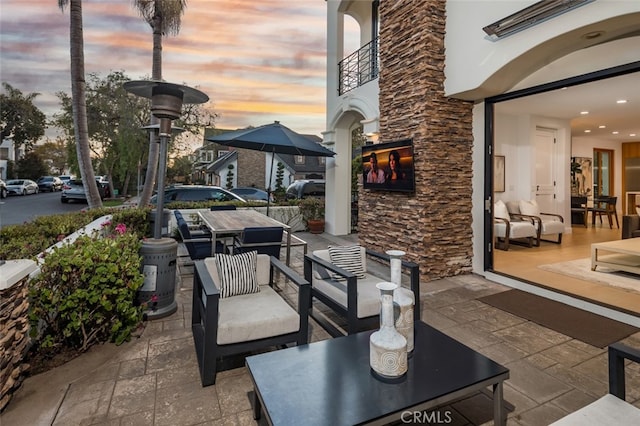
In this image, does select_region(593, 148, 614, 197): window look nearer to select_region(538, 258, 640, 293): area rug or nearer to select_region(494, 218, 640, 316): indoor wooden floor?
select_region(494, 218, 640, 316): indoor wooden floor

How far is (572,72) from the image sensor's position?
14.5 feet

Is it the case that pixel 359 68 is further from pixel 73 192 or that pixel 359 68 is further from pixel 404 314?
pixel 73 192

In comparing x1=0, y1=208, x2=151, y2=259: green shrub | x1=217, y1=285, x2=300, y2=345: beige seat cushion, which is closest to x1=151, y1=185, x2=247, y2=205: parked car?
x1=0, y1=208, x2=151, y2=259: green shrub

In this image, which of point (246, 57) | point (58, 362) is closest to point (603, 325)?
point (58, 362)

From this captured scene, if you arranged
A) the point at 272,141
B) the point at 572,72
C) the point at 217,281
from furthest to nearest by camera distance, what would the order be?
the point at 272,141 → the point at 572,72 → the point at 217,281

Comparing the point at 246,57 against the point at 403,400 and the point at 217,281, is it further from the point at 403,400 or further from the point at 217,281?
the point at 403,400

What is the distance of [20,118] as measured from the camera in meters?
25.5

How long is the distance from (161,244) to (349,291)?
2145 millimetres

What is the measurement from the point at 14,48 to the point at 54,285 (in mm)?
4732

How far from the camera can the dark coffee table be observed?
1.59 meters

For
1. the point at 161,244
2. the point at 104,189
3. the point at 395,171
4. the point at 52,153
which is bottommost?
the point at 161,244

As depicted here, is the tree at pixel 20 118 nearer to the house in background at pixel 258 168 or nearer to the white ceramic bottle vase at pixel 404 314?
the house in background at pixel 258 168

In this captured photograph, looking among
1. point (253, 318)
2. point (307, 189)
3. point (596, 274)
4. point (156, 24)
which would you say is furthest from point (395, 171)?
point (156, 24)

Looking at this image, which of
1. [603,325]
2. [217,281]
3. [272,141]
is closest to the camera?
[217,281]
